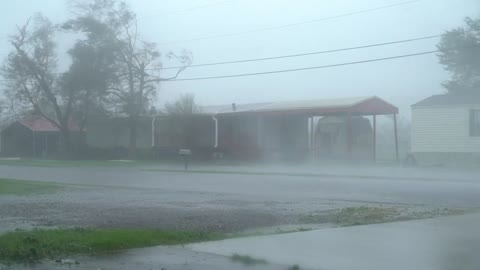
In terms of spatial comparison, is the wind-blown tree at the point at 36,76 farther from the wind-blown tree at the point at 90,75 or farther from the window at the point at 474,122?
the window at the point at 474,122

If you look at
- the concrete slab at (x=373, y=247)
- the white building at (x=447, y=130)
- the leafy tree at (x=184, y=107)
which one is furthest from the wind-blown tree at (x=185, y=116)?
the concrete slab at (x=373, y=247)

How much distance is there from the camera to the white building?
37625mm

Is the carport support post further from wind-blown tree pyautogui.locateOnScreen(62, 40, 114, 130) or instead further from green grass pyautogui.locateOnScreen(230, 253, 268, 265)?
green grass pyautogui.locateOnScreen(230, 253, 268, 265)

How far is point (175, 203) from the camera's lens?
18312mm

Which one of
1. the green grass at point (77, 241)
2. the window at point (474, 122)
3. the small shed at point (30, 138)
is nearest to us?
the green grass at point (77, 241)

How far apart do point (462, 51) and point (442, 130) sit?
995 centimetres

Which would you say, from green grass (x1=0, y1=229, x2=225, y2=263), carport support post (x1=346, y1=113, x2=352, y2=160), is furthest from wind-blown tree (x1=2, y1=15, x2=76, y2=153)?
green grass (x1=0, y1=229, x2=225, y2=263)

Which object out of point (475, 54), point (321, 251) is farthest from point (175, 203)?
point (475, 54)

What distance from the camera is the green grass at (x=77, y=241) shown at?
1023cm

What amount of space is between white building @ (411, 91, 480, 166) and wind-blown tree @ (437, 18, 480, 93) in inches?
77.1

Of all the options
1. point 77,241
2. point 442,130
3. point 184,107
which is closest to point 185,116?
point 184,107

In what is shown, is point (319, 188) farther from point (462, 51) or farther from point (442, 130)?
point (442, 130)

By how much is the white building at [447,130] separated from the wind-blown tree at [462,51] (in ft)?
6.43

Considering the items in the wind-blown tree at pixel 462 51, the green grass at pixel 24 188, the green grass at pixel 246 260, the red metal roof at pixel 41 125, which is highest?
the wind-blown tree at pixel 462 51
